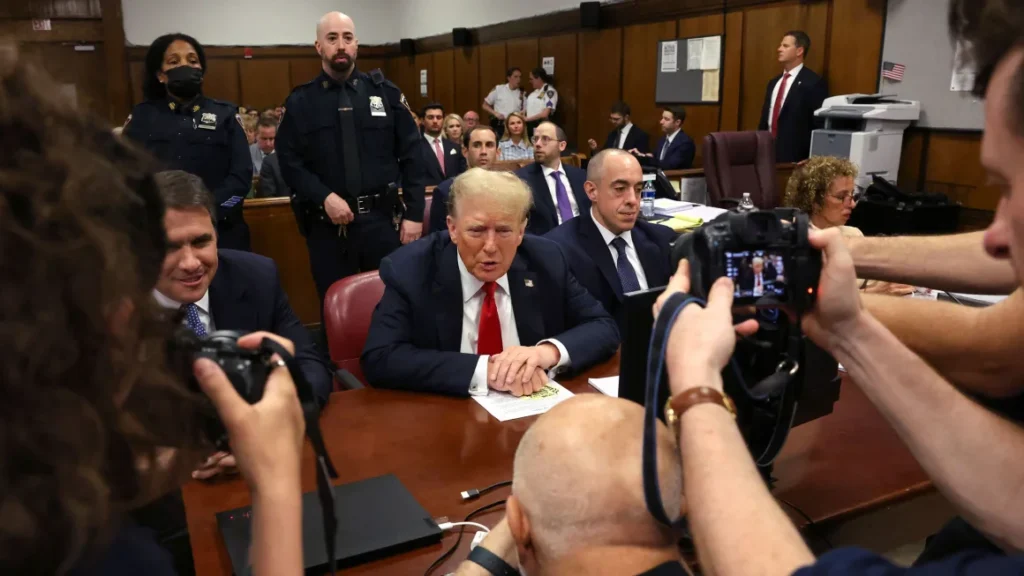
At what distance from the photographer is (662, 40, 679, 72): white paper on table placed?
8227 mm

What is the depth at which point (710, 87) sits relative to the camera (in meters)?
7.98

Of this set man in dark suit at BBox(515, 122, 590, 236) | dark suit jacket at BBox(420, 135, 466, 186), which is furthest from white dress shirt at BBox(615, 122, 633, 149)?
man in dark suit at BBox(515, 122, 590, 236)

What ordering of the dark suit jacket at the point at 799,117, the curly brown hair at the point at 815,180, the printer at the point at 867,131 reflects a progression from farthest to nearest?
the dark suit jacket at the point at 799,117
the printer at the point at 867,131
the curly brown hair at the point at 815,180

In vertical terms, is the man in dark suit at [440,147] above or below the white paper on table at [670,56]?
below

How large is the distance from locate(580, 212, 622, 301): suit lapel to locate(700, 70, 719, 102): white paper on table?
5.27 m

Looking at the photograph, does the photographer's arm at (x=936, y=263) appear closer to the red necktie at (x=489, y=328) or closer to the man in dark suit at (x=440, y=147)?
the red necktie at (x=489, y=328)

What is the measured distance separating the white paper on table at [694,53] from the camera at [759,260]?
24.1 feet

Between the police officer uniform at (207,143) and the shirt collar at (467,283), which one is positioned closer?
the shirt collar at (467,283)

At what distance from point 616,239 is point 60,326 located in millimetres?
2717

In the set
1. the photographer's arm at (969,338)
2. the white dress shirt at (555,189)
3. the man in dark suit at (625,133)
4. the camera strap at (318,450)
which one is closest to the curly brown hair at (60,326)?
the camera strap at (318,450)

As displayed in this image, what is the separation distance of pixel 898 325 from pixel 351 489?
1026mm

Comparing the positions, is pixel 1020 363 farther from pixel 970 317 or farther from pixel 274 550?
pixel 274 550

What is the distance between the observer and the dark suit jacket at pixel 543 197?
4.67m

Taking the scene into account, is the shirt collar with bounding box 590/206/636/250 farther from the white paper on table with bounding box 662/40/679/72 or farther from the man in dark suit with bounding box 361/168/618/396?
the white paper on table with bounding box 662/40/679/72
